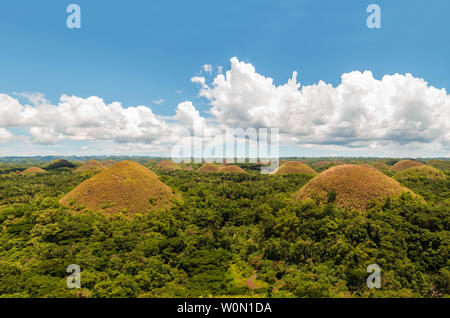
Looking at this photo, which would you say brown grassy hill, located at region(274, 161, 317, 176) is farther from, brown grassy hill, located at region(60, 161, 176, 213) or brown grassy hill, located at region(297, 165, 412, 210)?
brown grassy hill, located at region(60, 161, 176, 213)

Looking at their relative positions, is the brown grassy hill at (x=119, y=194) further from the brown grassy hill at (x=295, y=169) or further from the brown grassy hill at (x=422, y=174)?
the brown grassy hill at (x=422, y=174)

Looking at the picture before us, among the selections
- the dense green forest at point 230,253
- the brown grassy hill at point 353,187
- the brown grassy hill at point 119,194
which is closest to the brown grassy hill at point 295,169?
the brown grassy hill at point 353,187

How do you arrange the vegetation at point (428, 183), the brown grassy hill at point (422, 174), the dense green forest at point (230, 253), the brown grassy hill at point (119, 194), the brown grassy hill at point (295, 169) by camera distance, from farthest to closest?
the brown grassy hill at point (295, 169) → the brown grassy hill at point (422, 174) → the vegetation at point (428, 183) → the brown grassy hill at point (119, 194) → the dense green forest at point (230, 253)

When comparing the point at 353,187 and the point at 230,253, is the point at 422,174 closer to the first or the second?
the point at 353,187

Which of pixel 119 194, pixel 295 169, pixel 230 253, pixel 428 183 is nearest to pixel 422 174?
pixel 428 183

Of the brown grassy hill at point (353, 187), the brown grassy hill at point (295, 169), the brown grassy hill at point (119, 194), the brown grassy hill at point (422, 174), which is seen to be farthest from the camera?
the brown grassy hill at point (295, 169)

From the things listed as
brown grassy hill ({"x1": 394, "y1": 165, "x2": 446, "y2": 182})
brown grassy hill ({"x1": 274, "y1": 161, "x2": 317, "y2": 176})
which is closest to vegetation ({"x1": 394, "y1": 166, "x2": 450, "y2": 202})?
brown grassy hill ({"x1": 394, "y1": 165, "x2": 446, "y2": 182})
